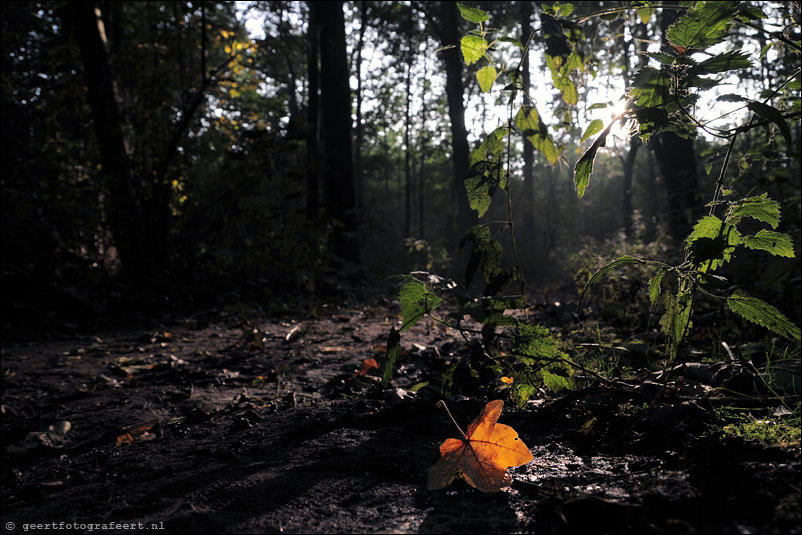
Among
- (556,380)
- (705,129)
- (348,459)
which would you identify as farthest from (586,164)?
(348,459)

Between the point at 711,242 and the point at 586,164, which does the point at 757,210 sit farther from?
the point at 586,164

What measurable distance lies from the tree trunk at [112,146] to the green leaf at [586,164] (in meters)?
6.08

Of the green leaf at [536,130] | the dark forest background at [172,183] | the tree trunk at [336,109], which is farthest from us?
the tree trunk at [336,109]

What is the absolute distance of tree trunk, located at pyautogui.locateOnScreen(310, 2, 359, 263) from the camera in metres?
9.54

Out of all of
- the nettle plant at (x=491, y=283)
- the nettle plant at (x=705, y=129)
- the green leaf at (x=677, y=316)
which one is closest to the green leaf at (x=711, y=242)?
the nettle plant at (x=705, y=129)

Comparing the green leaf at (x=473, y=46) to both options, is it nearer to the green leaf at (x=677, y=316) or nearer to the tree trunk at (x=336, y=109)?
the green leaf at (x=677, y=316)

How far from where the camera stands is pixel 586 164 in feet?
4.32

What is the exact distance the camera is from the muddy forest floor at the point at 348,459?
3.71 ft

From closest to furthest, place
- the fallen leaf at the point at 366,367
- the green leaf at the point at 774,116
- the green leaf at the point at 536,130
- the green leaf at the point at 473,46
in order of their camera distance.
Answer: the green leaf at the point at 774,116 → the green leaf at the point at 473,46 → the green leaf at the point at 536,130 → the fallen leaf at the point at 366,367

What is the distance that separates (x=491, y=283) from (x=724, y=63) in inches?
34.8

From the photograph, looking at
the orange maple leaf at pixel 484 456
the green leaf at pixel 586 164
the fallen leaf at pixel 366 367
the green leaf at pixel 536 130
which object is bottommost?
the fallen leaf at pixel 366 367

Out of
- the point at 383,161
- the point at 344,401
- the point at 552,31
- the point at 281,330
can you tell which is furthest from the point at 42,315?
the point at 383,161

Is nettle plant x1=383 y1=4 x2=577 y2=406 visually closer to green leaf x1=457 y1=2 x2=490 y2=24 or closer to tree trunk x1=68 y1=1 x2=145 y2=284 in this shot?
green leaf x1=457 y1=2 x2=490 y2=24

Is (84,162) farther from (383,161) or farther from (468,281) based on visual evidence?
(383,161)
